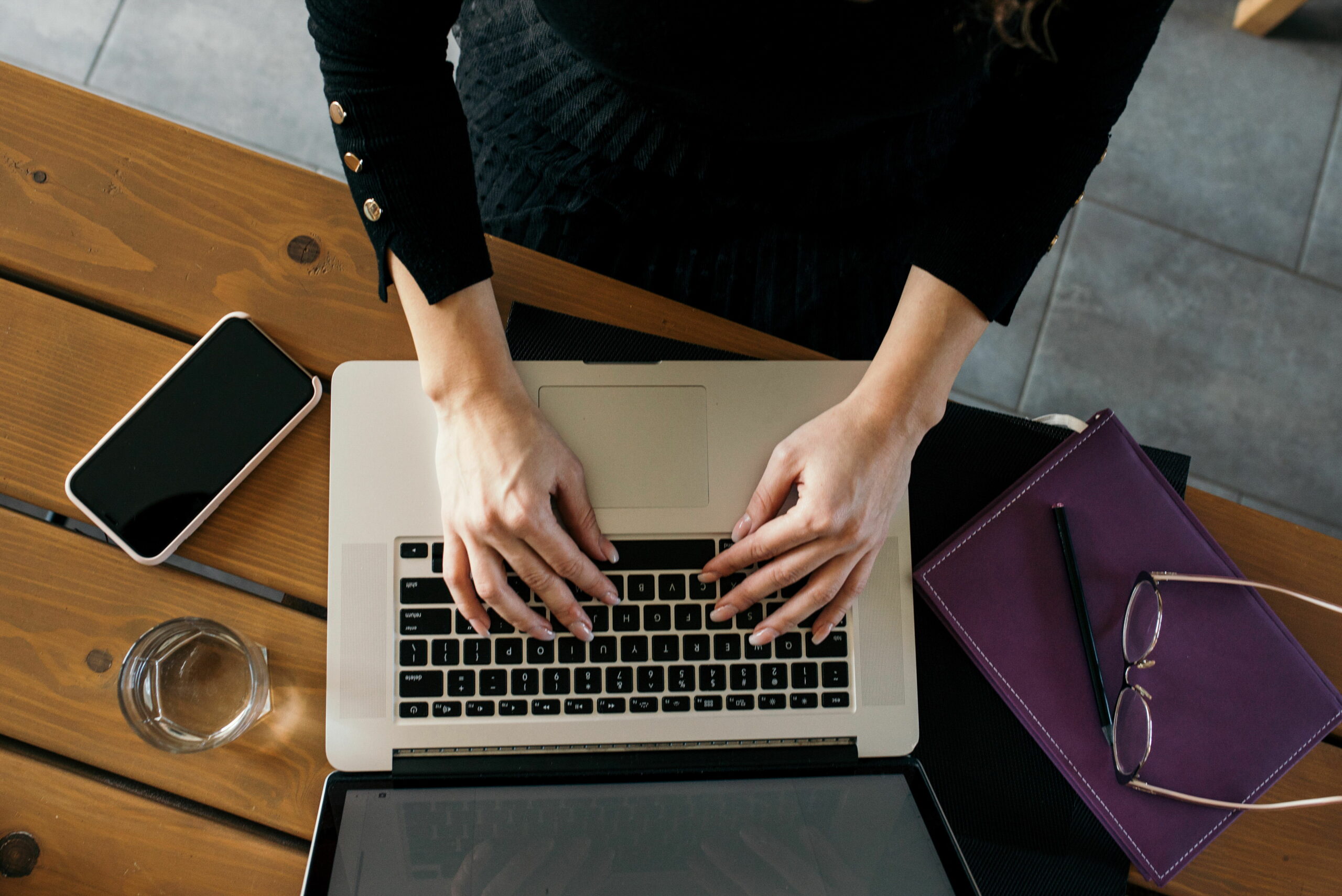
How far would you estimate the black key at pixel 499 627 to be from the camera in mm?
662

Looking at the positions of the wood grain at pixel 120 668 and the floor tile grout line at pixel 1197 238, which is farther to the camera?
the floor tile grout line at pixel 1197 238

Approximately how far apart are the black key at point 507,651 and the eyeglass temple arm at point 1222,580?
1.78ft

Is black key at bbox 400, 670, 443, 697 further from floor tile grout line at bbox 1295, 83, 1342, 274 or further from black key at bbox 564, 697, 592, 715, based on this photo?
floor tile grout line at bbox 1295, 83, 1342, 274

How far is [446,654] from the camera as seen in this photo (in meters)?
0.66

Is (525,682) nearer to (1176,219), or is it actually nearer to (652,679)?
(652,679)

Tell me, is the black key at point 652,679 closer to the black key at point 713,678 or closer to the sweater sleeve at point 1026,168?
the black key at point 713,678

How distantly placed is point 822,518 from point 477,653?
11.8 inches

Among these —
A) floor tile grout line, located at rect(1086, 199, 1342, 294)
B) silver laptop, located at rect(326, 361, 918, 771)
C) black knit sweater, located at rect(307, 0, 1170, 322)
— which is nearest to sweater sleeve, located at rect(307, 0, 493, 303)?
black knit sweater, located at rect(307, 0, 1170, 322)

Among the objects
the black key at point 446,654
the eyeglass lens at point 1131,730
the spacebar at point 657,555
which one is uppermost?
the spacebar at point 657,555

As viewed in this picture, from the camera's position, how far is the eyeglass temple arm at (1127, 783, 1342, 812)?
679 millimetres

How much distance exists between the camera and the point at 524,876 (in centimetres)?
57

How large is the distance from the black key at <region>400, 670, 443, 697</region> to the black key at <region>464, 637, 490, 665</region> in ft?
0.09

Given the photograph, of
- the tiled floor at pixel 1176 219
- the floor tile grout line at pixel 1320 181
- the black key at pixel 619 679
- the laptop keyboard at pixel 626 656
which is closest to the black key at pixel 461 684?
the laptop keyboard at pixel 626 656

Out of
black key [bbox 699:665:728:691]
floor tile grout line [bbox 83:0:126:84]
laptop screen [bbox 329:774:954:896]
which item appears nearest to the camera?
laptop screen [bbox 329:774:954:896]
